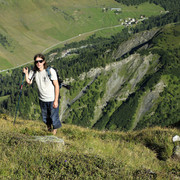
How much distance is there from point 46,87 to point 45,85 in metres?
0.11

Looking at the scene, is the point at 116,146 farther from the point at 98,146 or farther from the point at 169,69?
the point at 169,69

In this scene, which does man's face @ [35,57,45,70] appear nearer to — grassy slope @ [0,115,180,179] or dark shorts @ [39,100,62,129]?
dark shorts @ [39,100,62,129]

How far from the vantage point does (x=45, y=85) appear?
11.4 m

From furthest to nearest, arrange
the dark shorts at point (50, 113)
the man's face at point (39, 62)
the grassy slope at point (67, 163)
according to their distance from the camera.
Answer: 1. the dark shorts at point (50, 113)
2. the man's face at point (39, 62)
3. the grassy slope at point (67, 163)

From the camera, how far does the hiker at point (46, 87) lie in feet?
36.9

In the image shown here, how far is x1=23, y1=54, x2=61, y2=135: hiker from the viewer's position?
11250 mm

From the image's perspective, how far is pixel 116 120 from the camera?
650 feet

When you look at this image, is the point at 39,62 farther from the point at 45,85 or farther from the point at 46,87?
the point at 46,87

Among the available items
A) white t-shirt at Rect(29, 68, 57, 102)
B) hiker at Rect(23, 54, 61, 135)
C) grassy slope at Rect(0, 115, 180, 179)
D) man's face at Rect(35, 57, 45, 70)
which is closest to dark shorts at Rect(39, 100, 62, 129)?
hiker at Rect(23, 54, 61, 135)

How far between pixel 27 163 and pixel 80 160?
5.51 feet

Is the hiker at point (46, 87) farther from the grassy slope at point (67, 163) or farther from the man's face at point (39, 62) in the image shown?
the grassy slope at point (67, 163)

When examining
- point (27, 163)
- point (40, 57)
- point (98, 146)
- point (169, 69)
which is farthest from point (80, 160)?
point (169, 69)

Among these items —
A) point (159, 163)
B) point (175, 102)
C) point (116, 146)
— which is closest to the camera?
point (159, 163)

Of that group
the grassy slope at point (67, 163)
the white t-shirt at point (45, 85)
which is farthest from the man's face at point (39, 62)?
the grassy slope at point (67, 163)
